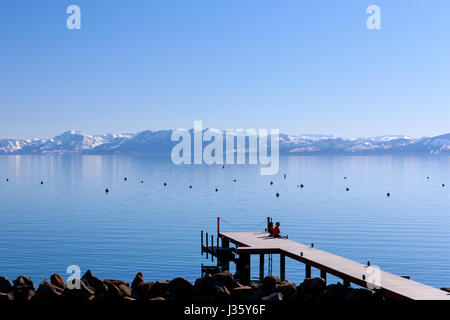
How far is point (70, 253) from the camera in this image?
196ft

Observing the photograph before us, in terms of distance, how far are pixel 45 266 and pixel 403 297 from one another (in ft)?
111

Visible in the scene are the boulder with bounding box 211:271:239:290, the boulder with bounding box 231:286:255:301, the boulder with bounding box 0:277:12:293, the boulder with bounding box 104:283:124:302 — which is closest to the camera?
the boulder with bounding box 104:283:124:302

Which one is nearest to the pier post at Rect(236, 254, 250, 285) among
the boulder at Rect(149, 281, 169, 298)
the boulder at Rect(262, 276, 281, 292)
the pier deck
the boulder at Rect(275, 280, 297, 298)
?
the pier deck

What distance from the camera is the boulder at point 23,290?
32344 mm

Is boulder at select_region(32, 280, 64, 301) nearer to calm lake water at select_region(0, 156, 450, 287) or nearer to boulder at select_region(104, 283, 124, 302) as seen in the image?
boulder at select_region(104, 283, 124, 302)

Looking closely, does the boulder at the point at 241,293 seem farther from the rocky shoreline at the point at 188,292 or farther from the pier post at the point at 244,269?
the pier post at the point at 244,269

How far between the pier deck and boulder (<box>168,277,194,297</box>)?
8.30m

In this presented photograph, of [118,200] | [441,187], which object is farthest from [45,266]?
[441,187]

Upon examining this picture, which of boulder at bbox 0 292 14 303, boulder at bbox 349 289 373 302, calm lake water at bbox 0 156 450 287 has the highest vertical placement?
boulder at bbox 349 289 373 302

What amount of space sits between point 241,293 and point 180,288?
10.7 feet

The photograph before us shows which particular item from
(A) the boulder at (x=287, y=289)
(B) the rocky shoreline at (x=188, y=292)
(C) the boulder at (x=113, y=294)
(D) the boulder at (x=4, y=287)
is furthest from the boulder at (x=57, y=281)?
(A) the boulder at (x=287, y=289)

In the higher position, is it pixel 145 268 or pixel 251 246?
pixel 251 246

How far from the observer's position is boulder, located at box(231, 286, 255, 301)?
32.0 m

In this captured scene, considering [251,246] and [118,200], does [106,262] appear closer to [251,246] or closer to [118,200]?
[251,246]
